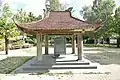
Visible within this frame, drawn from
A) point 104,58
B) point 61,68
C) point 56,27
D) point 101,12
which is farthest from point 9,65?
point 101,12

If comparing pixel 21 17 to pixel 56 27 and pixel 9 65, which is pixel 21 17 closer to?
pixel 9 65

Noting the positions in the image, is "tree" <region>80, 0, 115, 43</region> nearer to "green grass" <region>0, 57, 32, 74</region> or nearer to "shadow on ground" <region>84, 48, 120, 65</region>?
"shadow on ground" <region>84, 48, 120, 65</region>

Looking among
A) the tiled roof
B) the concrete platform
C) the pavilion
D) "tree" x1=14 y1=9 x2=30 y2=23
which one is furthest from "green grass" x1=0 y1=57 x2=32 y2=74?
"tree" x1=14 y1=9 x2=30 y2=23

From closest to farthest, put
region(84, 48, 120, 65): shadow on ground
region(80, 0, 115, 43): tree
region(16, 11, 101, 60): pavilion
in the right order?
region(16, 11, 101, 60): pavilion → region(84, 48, 120, 65): shadow on ground → region(80, 0, 115, 43): tree

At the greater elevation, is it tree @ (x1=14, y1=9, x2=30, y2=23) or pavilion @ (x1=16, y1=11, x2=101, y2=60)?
tree @ (x1=14, y1=9, x2=30, y2=23)

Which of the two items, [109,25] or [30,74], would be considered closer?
[30,74]

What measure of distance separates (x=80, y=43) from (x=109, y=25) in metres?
24.5

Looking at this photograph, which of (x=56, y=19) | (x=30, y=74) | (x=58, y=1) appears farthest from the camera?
(x=58, y=1)

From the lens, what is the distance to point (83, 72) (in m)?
12.3

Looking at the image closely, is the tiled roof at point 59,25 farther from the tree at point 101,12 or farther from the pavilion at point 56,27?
the tree at point 101,12

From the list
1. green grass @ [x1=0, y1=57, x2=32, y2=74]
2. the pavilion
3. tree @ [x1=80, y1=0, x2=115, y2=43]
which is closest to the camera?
green grass @ [x1=0, y1=57, x2=32, y2=74]

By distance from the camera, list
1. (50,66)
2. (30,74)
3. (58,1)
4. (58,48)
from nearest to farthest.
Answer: (30,74), (50,66), (58,48), (58,1)

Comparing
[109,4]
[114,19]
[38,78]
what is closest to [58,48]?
[38,78]

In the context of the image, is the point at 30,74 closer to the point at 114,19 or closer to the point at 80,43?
the point at 80,43
